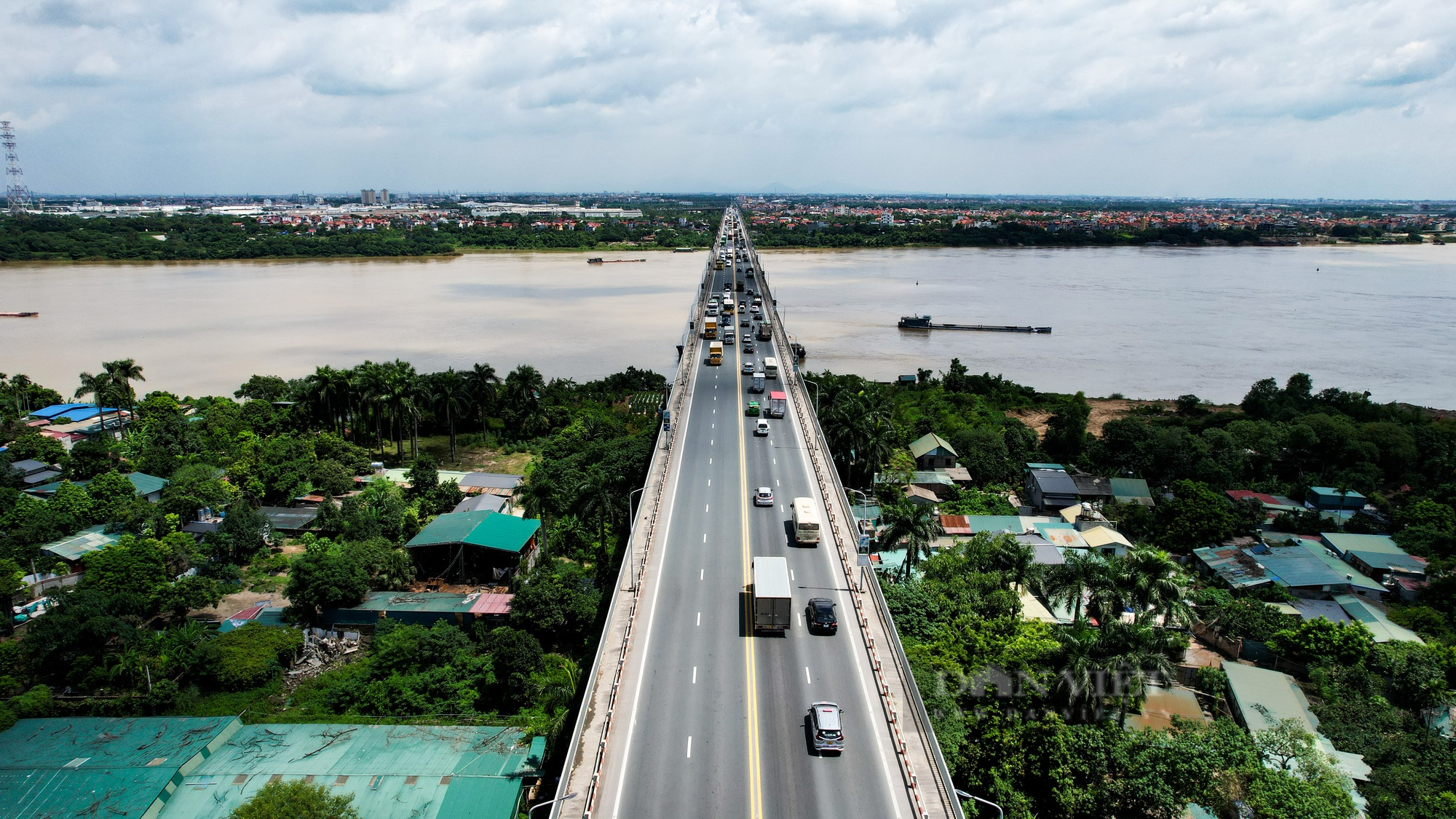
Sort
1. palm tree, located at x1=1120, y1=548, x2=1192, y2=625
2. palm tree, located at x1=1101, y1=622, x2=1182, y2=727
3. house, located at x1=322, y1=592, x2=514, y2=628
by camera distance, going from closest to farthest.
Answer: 1. palm tree, located at x1=1101, y1=622, x2=1182, y2=727
2. palm tree, located at x1=1120, y1=548, x2=1192, y2=625
3. house, located at x1=322, y1=592, x2=514, y2=628

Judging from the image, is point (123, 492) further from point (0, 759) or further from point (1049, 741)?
point (1049, 741)

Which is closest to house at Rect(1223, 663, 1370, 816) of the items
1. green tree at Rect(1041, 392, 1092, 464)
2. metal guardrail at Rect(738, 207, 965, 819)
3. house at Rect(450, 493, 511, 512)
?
metal guardrail at Rect(738, 207, 965, 819)

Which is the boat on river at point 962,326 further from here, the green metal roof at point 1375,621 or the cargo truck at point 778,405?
the green metal roof at point 1375,621

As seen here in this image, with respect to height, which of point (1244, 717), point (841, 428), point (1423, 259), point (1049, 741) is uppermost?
point (1423, 259)

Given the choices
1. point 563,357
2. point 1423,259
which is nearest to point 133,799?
point 563,357

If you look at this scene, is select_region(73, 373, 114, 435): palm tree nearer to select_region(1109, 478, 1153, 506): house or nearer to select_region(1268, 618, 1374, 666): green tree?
select_region(1109, 478, 1153, 506): house

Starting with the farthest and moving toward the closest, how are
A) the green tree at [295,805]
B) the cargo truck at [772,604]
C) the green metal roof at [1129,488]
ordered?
the green metal roof at [1129,488], the cargo truck at [772,604], the green tree at [295,805]

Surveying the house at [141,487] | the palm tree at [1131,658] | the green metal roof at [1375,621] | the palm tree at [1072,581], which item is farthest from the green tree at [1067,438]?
the house at [141,487]
